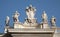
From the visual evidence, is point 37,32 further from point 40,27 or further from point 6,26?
point 6,26

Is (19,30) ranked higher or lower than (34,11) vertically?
lower

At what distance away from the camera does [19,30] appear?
2308 centimetres

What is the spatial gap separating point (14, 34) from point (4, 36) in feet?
5.28

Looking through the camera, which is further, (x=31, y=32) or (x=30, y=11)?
(x=30, y=11)

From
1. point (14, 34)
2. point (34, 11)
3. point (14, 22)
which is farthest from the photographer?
point (34, 11)

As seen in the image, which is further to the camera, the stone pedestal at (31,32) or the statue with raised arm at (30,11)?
the statue with raised arm at (30,11)

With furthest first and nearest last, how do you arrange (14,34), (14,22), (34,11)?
(34,11)
(14,22)
(14,34)

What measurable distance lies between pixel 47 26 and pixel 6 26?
4.03m

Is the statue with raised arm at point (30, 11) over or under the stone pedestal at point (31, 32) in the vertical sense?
over

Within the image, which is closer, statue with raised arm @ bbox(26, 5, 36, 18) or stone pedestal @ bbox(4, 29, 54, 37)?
stone pedestal @ bbox(4, 29, 54, 37)

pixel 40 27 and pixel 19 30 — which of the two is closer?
pixel 19 30

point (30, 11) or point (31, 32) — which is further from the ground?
point (30, 11)

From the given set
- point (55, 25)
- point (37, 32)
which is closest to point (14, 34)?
point (37, 32)

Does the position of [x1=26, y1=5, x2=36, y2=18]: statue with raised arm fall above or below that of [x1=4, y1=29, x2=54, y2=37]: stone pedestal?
above
